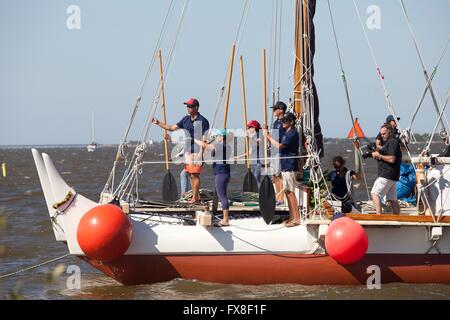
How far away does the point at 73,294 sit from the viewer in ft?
41.3

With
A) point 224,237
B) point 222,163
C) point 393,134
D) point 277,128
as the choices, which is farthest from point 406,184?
point 224,237

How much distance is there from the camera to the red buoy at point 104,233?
37.4ft

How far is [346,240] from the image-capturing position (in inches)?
452

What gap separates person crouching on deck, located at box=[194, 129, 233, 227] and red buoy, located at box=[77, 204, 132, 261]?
5.11 ft

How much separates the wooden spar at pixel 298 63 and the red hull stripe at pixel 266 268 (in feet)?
9.60

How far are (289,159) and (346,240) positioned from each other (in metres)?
1.65

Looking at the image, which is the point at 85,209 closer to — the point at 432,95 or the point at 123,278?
the point at 123,278

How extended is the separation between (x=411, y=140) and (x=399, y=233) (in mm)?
1993

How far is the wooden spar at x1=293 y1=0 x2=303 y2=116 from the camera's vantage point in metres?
13.8

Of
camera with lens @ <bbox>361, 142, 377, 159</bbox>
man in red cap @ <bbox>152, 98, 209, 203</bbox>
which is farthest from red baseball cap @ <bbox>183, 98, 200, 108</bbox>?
camera with lens @ <bbox>361, 142, 377, 159</bbox>

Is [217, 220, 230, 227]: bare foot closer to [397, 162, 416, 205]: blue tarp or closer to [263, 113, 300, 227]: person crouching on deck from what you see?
[263, 113, 300, 227]: person crouching on deck

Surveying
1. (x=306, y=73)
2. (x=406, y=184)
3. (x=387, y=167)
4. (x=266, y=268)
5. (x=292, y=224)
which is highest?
(x=306, y=73)

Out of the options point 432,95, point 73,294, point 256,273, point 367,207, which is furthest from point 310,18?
point 73,294

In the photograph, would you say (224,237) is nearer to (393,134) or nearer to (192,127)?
(192,127)
